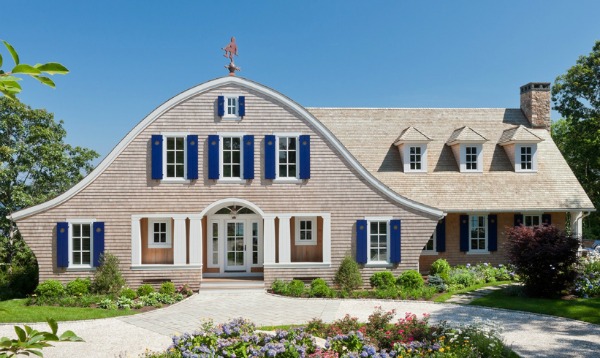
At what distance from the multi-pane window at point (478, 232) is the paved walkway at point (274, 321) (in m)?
6.65

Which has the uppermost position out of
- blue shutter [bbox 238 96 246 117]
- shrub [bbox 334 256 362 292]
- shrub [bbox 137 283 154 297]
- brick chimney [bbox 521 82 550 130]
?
brick chimney [bbox 521 82 550 130]

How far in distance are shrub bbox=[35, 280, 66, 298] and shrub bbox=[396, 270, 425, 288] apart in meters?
12.4

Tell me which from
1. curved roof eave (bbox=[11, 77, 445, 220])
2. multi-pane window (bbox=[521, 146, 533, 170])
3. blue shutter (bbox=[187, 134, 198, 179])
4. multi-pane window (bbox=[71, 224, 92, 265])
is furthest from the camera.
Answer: multi-pane window (bbox=[521, 146, 533, 170])

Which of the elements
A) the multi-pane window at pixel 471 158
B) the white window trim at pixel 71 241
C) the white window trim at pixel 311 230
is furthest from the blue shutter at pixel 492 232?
the white window trim at pixel 71 241

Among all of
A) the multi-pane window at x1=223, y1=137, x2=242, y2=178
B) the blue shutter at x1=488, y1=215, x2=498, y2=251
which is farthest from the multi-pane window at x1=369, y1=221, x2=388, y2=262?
the blue shutter at x1=488, y1=215, x2=498, y2=251

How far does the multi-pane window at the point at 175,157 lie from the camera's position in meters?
17.8

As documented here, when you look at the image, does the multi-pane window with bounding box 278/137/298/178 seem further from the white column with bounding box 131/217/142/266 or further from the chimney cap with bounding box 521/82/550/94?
the chimney cap with bounding box 521/82/550/94

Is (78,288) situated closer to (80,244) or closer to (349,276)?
(80,244)

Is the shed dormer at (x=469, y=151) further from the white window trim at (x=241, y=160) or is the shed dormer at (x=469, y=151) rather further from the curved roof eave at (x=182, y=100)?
the white window trim at (x=241, y=160)

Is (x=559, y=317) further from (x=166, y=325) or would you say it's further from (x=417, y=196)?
(x=166, y=325)

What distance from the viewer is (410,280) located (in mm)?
17328

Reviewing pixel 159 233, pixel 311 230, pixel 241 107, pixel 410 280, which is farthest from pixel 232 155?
pixel 410 280

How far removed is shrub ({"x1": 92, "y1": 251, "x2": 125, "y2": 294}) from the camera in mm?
16489

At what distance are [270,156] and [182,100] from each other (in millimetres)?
4063
